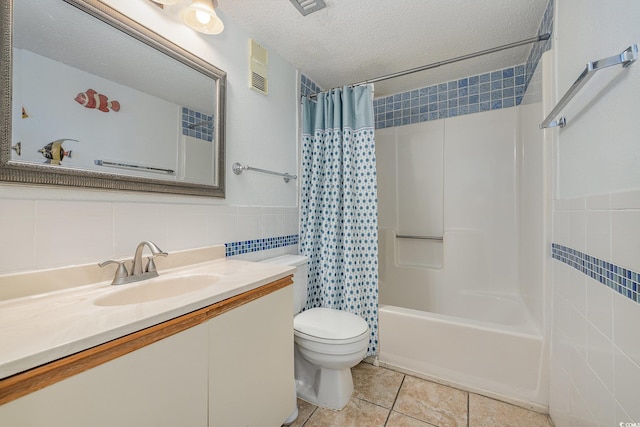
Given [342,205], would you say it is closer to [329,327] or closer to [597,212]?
[329,327]

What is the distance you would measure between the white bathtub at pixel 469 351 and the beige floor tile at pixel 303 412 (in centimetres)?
59

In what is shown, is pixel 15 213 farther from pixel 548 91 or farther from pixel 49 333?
pixel 548 91

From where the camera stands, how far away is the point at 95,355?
574mm

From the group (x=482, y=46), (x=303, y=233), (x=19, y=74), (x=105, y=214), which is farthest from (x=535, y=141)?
(x=19, y=74)

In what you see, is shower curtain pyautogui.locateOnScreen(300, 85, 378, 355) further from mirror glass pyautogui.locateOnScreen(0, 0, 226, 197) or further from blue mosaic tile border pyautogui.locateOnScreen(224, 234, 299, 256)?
mirror glass pyautogui.locateOnScreen(0, 0, 226, 197)

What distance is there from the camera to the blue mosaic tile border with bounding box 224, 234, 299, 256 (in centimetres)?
147

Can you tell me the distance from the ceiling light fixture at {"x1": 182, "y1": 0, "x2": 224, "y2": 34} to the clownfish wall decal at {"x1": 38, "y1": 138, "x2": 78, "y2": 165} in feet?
2.50

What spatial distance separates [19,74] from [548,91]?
2197 millimetres

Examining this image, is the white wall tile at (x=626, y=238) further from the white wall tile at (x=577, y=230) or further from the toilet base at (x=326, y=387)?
the toilet base at (x=326, y=387)

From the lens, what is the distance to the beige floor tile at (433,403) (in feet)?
4.33

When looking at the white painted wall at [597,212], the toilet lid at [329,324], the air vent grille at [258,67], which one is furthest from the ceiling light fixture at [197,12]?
the toilet lid at [329,324]

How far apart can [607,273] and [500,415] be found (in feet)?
3.35

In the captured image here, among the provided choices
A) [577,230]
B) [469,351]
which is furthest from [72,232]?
[469,351]

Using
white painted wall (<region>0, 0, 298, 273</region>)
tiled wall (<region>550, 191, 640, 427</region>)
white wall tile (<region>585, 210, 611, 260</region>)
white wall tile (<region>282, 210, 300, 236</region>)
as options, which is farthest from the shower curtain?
white wall tile (<region>585, 210, 611, 260</region>)
